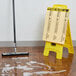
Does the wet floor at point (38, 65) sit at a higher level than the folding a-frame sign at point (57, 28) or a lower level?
lower

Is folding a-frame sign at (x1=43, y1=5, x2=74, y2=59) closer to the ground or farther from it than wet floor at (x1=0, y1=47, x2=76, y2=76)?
farther from it

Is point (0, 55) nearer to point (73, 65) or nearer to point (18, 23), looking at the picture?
point (18, 23)

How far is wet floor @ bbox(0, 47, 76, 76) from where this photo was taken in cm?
147

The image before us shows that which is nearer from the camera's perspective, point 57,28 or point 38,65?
point 38,65

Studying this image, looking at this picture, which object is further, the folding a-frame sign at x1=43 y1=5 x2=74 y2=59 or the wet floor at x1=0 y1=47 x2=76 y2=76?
the folding a-frame sign at x1=43 y1=5 x2=74 y2=59

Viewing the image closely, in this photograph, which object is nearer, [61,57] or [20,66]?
[20,66]

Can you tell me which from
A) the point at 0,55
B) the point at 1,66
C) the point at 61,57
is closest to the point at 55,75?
the point at 61,57

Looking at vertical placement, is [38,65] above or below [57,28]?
below

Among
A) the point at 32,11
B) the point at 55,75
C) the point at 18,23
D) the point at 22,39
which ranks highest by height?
the point at 32,11

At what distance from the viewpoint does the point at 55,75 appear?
4.71 feet

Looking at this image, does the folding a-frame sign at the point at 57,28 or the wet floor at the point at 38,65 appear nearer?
the wet floor at the point at 38,65

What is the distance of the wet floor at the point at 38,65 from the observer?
1470mm

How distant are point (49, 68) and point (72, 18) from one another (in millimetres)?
982

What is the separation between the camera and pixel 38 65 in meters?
1.64
